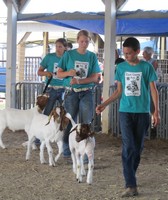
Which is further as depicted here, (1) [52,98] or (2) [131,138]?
(1) [52,98]

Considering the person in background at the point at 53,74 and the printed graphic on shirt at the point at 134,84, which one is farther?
the person in background at the point at 53,74

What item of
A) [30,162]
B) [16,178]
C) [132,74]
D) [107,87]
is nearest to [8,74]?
[107,87]

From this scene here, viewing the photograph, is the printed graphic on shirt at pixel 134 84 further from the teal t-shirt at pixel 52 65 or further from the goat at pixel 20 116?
the goat at pixel 20 116

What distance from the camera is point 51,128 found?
743 centimetres

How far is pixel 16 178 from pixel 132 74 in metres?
2.38

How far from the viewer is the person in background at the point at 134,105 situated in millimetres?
5699

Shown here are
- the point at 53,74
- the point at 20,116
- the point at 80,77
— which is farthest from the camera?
the point at 20,116

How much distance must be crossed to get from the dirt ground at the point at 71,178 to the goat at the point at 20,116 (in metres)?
0.47

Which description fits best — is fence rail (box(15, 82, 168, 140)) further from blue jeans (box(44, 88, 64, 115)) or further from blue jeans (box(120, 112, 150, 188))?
blue jeans (box(120, 112, 150, 188))

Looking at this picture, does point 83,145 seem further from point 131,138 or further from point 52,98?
point 52,98

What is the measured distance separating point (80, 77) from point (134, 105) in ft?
5.48

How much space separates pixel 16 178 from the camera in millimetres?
6723

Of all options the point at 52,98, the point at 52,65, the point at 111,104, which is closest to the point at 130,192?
the point at 52,98

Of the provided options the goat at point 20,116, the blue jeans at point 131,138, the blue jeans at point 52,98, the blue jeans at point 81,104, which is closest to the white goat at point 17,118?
Answer: the goat at point 20,116
